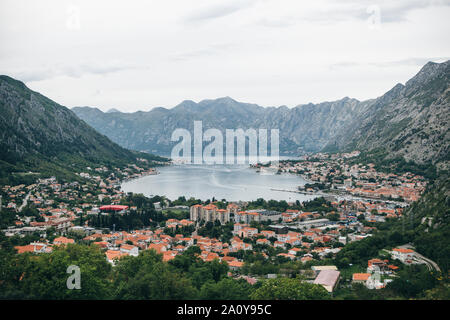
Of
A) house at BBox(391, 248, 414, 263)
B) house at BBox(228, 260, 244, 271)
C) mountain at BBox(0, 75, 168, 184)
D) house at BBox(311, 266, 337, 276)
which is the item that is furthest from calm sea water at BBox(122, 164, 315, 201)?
house at BBox(311, 266, 337, 276)

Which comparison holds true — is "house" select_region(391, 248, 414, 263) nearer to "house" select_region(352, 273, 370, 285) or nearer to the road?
the road

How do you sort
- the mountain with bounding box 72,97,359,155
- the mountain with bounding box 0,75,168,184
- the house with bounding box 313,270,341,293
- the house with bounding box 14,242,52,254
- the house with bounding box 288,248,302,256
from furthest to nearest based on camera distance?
the mountain with bounding box 72,97,359,155, the mountain with bounding box 0,75,168,184, the house with bounding box 288,248,302,256, the house with bounding box 14,242,52,254, the house with bounding box 313,270,341,293

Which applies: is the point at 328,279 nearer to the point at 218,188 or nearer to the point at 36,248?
the point at 36,248

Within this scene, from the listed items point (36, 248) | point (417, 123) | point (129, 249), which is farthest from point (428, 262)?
point (417, 123)

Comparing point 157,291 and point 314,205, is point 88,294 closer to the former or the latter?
point 157,291

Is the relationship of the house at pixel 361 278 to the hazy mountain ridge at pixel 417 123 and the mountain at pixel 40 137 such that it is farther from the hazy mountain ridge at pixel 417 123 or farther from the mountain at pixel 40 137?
the mountain at pixel 40 137

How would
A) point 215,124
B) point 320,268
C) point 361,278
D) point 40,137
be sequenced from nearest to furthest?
point 361,278 → point 320,268 → point 40,137 → point 215,124
